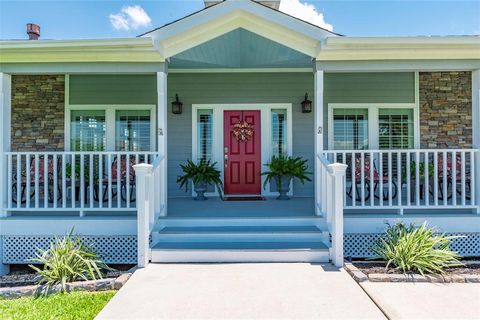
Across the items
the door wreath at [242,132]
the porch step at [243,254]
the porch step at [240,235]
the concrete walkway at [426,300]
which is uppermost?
the door wreath at [242,132]

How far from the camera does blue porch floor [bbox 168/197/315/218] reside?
5160mm

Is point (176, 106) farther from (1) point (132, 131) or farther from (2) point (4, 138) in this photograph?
(2) point (4, 138)

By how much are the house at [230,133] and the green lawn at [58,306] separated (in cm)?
85

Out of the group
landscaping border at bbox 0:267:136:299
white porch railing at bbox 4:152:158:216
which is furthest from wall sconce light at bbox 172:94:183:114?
landscaping border at bbox 0:267:136:299

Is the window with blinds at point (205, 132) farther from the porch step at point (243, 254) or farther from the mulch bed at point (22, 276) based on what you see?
the porch step at point (243, 254)

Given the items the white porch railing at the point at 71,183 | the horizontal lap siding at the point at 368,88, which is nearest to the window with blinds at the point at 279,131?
the horizontal lap siding at the point at 368,88

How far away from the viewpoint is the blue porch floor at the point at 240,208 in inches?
203

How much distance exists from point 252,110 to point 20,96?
5.18 meters

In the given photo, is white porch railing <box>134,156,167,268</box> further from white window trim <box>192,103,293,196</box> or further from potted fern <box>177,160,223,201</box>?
white window trim <box>192,103,293,196</box>

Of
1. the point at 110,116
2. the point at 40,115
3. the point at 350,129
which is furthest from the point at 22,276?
the point at 350,129

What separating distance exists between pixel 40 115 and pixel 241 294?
6367 mm

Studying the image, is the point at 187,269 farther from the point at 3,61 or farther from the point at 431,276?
the point at 3,61

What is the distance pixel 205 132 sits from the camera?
7258 millimetres

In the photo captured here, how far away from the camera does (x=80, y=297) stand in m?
3.39
